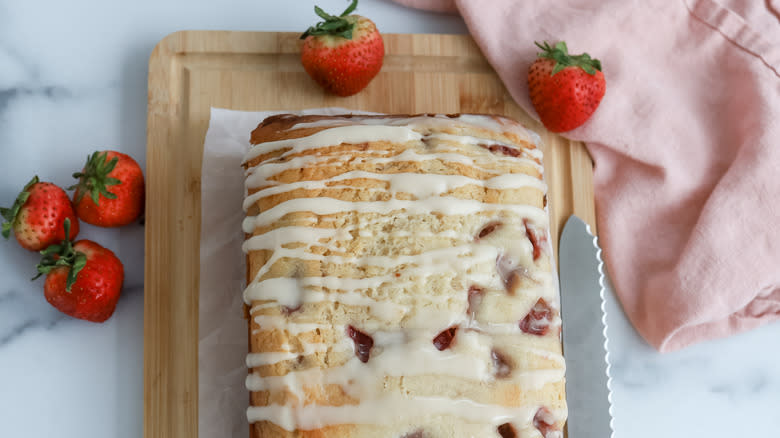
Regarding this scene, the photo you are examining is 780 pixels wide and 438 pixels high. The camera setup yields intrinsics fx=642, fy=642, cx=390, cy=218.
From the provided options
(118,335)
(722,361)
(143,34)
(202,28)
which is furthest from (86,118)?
(722,361)

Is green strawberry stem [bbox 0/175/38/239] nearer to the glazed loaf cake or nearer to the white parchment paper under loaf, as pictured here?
Answer: the white parchment paper under loaf

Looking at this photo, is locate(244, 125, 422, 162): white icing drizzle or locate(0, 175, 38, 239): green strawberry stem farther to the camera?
locate(0, 175, 38, 239): green strawberry stem

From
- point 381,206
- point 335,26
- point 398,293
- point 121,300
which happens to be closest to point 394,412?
point 398,293

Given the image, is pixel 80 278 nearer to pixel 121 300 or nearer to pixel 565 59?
pixel 121 300

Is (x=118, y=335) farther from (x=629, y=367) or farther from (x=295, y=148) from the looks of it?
(x=629, y=367)

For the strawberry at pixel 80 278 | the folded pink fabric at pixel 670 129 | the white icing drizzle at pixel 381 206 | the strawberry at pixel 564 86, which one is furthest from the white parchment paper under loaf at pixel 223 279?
the folded pink fabric at pixel 670 129

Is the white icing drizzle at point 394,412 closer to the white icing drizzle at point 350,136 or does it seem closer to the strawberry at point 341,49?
the white icing drizzle at point 350,136

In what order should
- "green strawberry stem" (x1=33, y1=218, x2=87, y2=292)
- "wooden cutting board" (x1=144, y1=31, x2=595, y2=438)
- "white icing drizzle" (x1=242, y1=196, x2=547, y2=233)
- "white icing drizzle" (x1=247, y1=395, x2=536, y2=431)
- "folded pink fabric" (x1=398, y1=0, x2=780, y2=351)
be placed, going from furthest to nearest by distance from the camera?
"folded pink fabric" (x1=398, y1=0, x2=780, y2=351) → "wooden cutting board" (x1=144, y1=31, x2=595, y2=438) → "green strawberry stem" (x1=33, y1=218, x2=87, y2=292) → "white icing drizzle" (x1=242, y1=196, x2=547, y2=233) → "white icing drizzle" (x1=247, y1=395, x2=536, y2=431)

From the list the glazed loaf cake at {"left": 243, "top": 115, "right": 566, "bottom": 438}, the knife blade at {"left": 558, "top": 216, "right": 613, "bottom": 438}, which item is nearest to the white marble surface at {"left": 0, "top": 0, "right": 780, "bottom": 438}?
the knife blade at {"left": 558, "top": 216, "right": 613, "bottom": 438}
